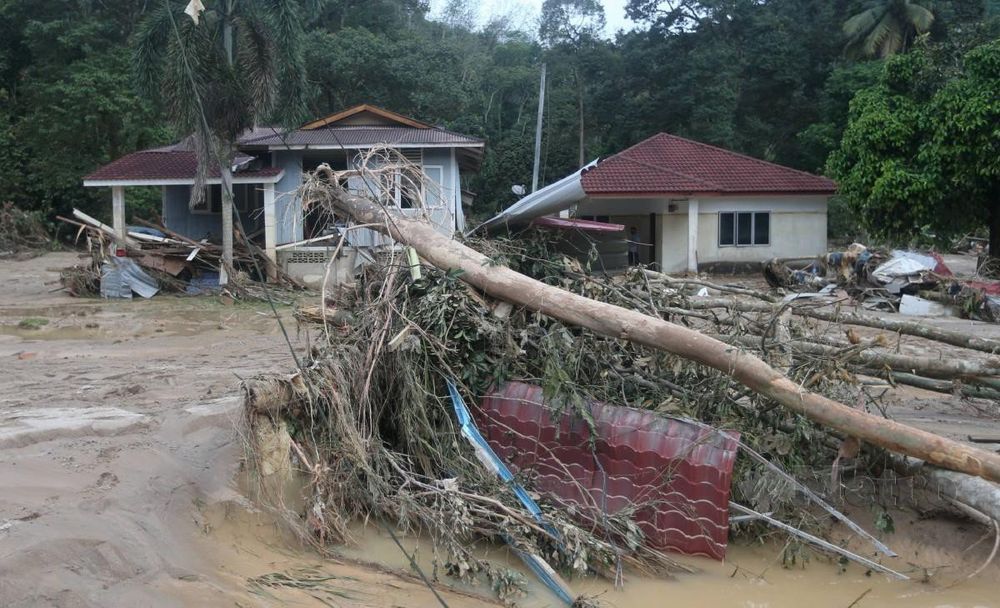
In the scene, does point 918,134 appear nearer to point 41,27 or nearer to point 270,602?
point 270,602

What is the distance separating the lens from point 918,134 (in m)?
→ 17.0

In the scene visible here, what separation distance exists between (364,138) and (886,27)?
20.6 meters

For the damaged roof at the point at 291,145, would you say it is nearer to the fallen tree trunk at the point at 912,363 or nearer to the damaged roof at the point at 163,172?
the damaged roof at the point at 163,172

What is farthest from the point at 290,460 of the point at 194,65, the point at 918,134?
the point at 918,134

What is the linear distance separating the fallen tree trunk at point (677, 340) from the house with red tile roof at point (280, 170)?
10.4 meters

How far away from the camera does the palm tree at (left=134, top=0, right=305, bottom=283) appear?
1700cm

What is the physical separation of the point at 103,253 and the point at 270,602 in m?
14.9

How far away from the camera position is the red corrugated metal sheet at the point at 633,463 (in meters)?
5.28

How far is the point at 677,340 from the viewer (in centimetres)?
551

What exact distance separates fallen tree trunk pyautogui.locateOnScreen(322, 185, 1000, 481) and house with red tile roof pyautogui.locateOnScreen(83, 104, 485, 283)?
10355mm

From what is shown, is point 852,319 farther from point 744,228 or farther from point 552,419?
point 744,228

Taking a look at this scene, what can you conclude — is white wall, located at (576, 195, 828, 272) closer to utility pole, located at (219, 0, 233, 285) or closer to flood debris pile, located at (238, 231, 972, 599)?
utility pole, located at (219, 0, 233, 285)

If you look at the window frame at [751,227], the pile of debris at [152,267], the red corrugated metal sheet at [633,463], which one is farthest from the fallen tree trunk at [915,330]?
the window frame at [751,227]

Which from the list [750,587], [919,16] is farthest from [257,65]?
[919,16]
